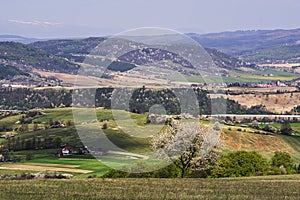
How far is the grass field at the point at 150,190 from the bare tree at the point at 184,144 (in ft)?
52.3

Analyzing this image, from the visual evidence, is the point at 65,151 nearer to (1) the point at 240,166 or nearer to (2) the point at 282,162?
(2) the point at 282,162

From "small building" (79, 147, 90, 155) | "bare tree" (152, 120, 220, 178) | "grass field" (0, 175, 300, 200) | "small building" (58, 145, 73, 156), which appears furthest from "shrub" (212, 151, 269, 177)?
"small building" (58, 145, 73, 156)

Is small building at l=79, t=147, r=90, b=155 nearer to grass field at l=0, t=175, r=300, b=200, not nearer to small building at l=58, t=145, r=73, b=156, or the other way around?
small building at l=58, t=145, r=73, b=156

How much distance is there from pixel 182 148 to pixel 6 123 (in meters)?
106

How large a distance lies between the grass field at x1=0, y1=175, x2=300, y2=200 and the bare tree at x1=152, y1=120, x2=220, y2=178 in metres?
15.9

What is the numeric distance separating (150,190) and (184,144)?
22.3m

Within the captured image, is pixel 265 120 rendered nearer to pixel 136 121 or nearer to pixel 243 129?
pixel 243 129

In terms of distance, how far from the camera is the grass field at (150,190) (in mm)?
34406

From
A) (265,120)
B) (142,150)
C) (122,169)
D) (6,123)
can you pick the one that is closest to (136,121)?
(142,150)

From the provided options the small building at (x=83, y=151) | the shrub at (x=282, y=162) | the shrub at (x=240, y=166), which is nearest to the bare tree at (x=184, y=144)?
the shrub at (x=240, y=166)

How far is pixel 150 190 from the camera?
37688 millimetres

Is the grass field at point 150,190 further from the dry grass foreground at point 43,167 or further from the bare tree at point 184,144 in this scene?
the dry grass foreground at point 43,167

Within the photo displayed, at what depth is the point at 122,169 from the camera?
68062 millimetres

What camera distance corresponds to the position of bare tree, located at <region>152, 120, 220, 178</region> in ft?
195
